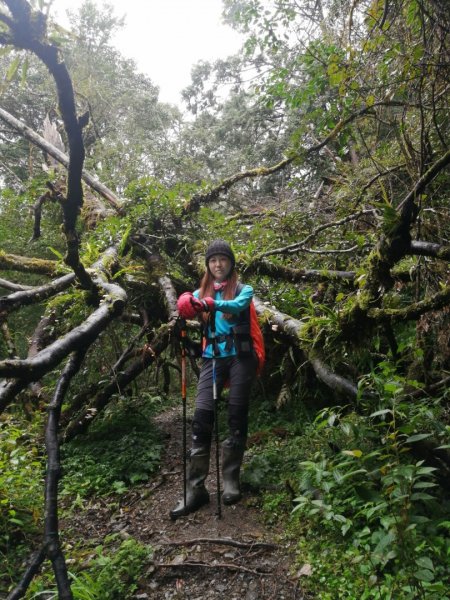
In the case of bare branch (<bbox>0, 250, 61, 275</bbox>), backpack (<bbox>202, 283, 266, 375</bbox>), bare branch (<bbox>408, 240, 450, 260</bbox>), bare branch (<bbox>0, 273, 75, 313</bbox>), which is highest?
bare branch (<bbox>408, 240, 450, 260</bbox>)

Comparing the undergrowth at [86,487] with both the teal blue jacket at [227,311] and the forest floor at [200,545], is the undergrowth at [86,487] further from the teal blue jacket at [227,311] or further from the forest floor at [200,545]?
the teal blue jacket at [227,311]

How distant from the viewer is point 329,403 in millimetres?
6156

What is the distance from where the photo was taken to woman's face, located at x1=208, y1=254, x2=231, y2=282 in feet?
15.8

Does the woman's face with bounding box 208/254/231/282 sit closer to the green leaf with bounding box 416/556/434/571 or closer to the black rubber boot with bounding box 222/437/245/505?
the black rubber boot with bounding box 222/437/245/505

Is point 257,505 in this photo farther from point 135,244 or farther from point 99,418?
point 135,244

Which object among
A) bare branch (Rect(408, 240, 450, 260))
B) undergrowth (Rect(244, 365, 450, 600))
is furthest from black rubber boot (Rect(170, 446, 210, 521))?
bare branch (Rect(408, 240, 450, 260))

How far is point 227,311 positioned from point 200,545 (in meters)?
2.20

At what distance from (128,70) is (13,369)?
82.6 ft

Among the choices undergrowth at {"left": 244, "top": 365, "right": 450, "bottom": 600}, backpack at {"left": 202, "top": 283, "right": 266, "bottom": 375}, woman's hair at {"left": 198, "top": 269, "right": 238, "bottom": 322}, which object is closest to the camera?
undergrowth at {"left": 244, "top": 365, "right": 450, "bottom": 600}

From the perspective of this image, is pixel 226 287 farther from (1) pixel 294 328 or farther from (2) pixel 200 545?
(2) pixel 200 545

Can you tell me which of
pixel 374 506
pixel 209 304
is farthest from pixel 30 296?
pixel 374 506

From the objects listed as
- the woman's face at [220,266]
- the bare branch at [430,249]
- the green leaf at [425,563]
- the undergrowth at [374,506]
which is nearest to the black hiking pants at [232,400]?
the undergrowth at [374,506]

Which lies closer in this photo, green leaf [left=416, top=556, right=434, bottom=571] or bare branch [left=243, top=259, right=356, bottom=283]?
green leaf [left=416, top=556, right=434, bottom=571]

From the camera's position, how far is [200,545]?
3613 mm
